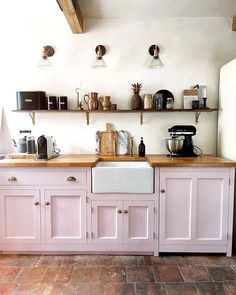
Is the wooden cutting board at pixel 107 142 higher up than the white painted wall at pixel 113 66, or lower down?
lower down

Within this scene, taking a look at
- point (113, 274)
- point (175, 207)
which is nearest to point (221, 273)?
point (175, 207)

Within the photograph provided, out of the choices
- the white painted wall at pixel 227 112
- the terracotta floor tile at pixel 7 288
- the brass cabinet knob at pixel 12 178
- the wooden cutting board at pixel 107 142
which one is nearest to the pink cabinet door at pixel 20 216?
the brass cabinet knob at pixel 12 178

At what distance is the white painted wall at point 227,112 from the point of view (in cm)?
238

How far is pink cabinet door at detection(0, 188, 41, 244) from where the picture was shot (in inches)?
89.6

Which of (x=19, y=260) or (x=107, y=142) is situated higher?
(x=107, y=142)

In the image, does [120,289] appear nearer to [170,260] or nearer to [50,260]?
[170,260]

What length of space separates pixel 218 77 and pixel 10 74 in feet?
7.82

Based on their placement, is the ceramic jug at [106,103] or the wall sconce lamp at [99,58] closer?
the wall sconce lamp at [99,58]

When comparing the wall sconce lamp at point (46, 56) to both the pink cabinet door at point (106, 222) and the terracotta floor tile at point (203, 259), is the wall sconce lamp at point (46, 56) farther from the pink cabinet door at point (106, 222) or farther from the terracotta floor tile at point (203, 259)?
the terracotta floor tile at point (203, 259)

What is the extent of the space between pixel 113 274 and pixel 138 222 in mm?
497

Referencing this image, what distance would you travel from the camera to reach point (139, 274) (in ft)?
6.63

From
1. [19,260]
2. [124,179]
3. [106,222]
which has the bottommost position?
[19,260]

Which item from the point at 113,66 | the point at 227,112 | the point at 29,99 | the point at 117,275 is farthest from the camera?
the point at 113,66

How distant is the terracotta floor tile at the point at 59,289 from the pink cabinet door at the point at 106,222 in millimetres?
498
